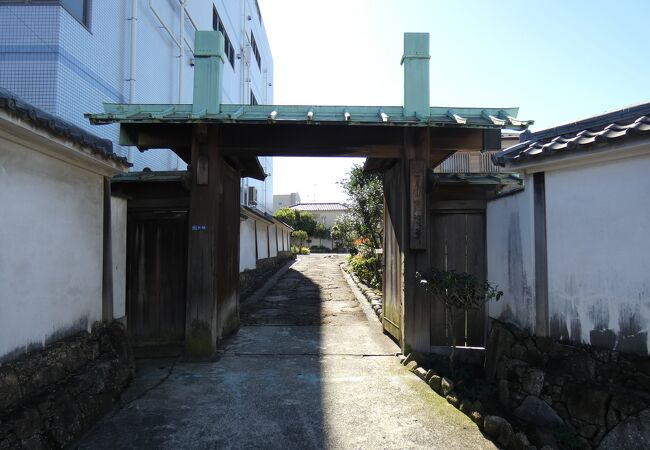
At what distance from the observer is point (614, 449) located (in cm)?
373

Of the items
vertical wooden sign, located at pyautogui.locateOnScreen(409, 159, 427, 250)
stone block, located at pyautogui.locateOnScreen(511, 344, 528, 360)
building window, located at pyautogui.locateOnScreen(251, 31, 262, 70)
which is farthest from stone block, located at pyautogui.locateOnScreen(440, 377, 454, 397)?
building window, located at pyautogui.locateOnScreen(251, 31, 262, 70)

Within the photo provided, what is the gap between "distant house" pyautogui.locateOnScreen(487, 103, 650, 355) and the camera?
3.98 meters

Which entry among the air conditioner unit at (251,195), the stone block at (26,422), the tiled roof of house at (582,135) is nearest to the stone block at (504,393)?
the tiled roof of house at (582,135)

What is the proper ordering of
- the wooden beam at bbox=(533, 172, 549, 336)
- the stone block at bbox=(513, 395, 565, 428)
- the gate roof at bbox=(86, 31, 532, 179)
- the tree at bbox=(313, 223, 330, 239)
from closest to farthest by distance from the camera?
1. the stone block at bbox=(513, 395, 565, 428)
2. the wooden beam at bbox=(533, 172, 549, 336)
3. the gate roof at bbox=(86, 31, 532, 179)
4. the tree at bbox=(313, 223, 330, 239)

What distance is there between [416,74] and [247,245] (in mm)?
10746

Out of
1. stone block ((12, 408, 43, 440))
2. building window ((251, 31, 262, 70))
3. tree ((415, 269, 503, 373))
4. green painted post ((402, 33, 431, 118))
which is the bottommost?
stone block ((12, 408, 43, 440))

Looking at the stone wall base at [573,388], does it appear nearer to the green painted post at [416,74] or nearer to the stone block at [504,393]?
the stone block at [504,393]

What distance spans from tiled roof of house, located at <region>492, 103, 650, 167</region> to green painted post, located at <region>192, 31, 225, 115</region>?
427 centimetres

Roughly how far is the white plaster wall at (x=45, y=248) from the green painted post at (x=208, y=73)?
1946 millimetres

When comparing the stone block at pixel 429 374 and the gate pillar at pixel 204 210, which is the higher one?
the gate pillar at pixel 204 210

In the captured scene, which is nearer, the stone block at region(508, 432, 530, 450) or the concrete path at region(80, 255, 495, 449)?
the stone block at region(508, 432, 530, 450)

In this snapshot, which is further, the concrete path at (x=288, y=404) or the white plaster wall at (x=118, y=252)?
the white plaster wall at (x=118, y=252)

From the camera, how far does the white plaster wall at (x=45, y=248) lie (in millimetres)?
3596

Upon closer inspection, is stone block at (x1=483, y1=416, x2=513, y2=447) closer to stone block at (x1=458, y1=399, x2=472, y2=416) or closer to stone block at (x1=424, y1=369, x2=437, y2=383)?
stone block at (x1=458, y1=399, x2=472, y2=416)
